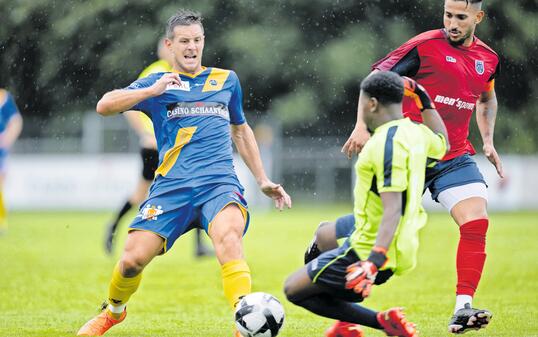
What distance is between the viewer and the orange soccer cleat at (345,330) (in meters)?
6.30

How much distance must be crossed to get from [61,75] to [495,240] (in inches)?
613

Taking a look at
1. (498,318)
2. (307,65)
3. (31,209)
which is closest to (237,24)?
(307,65)

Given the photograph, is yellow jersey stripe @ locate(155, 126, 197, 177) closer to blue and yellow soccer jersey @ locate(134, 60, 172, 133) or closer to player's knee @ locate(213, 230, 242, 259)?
player's knee @ locate(213, 230, 242, 259)

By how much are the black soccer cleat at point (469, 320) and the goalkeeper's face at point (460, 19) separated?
1869 mm

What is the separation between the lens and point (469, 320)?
21.7 feet

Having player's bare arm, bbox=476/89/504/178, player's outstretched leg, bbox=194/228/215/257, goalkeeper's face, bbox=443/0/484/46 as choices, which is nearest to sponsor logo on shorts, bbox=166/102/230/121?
goalkeeper's face, bbox=443/0/484/46

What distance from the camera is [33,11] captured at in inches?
1005

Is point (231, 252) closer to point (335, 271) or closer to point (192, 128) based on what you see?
point (192, 128)

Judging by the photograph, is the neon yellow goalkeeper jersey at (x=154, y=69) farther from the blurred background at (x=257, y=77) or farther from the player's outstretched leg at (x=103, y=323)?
the blurred background at (x=257, y=77)

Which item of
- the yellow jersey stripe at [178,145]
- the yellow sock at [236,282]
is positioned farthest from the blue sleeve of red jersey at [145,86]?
the yellow sock at [236,282]

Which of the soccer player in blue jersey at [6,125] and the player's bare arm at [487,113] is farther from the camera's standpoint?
the soccer player in blue jersey at [6,125]

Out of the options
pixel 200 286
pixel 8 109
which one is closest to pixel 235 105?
pixel 200 286

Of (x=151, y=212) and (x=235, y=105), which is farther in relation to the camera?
(x=235, y=105)

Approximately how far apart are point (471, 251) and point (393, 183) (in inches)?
76.0
